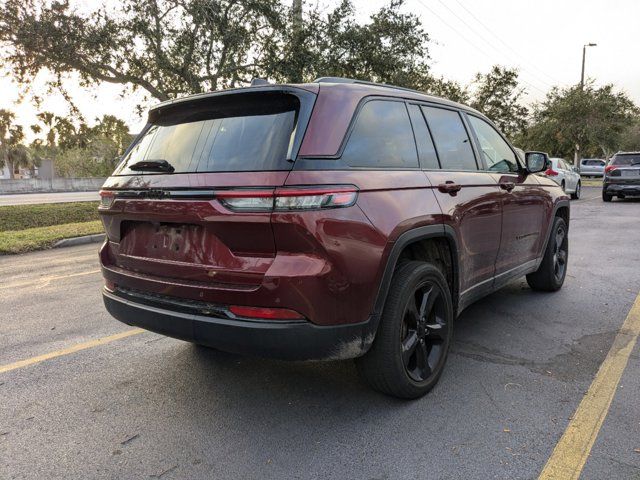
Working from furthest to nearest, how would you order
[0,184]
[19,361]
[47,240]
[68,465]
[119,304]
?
1. [0,184]
2. [47,240]
3. [19,361]
4. [119,304]
5. [68,465]

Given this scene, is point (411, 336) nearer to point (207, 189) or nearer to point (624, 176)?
point (207, 189)

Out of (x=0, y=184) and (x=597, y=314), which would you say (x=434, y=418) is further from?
(x=0, y=184)

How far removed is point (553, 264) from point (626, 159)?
14.7 meters

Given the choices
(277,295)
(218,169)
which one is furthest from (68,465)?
(218,169)

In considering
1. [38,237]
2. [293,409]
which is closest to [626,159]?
[38,237]

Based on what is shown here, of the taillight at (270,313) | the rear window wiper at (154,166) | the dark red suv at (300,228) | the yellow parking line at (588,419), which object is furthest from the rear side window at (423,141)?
the yellow parking line at (588,419)

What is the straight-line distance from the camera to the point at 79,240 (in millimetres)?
10430

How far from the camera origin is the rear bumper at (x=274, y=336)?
2.49m

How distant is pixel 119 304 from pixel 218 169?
44.4 inches

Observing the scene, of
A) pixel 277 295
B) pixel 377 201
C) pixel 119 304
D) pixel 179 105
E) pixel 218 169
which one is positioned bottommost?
pixel 119 304

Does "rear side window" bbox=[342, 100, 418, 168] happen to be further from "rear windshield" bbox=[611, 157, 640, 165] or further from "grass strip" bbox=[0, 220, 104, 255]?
"rear windshield" bbox=[611, 157, 640, 165]

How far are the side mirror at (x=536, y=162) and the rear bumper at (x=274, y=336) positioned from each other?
2826 mm

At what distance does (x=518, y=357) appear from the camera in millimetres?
3721

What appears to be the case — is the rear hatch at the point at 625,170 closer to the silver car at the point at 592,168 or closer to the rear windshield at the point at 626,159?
the rear windshield at the point at 626,159
